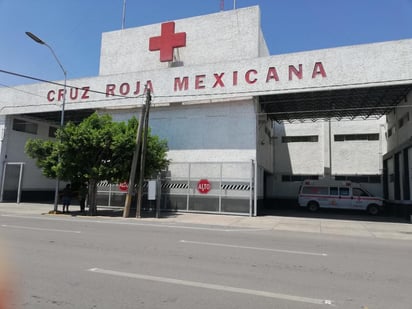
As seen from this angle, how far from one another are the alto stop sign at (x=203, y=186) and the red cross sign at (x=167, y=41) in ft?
29.8

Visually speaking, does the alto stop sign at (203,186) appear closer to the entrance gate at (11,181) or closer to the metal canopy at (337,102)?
the metal canopy at (337,102)

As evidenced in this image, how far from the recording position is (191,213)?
21531 mm

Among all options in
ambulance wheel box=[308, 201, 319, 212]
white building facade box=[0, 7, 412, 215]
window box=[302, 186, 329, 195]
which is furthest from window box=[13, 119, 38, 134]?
ambulance wheel box=[308, 201, 319, 212]

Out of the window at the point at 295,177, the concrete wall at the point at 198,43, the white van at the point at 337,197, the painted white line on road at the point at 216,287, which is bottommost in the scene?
the painted white line on road at the point at 216,287

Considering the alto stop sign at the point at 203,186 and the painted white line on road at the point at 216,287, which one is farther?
the alto stop sign at the point at 203,186

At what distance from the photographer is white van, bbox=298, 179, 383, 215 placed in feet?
81.3

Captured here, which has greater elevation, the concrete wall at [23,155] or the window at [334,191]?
the concrete wall at [23,155]

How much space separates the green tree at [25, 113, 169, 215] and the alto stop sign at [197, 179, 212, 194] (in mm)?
3395

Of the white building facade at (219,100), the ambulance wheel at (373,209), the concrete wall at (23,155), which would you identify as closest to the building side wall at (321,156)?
the white building facade at (219,100)

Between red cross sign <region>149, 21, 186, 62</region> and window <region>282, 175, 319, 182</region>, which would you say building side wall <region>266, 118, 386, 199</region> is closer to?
window <region>282, 175, 319, 182</region>

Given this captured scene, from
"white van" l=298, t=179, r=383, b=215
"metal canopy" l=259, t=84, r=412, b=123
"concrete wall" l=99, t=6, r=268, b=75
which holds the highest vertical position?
"concrete wall" l=99, t=6, r=268, b=75

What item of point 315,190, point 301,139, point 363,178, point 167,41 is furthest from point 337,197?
point 167,41

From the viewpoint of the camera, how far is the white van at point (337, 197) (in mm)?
24781

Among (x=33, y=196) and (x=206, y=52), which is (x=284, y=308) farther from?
(x=33, y=196)
